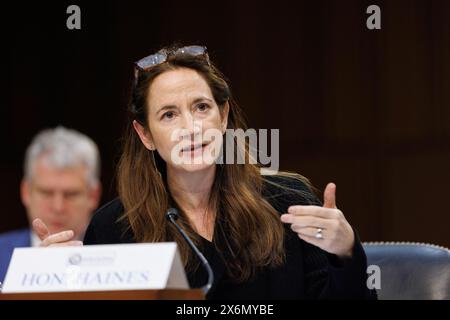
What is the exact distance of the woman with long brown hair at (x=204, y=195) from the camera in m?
2.24

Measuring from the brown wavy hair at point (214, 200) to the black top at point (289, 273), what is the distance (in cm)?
2

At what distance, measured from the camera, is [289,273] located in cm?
225

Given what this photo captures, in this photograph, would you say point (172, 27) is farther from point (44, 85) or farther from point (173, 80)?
point (173, 80)

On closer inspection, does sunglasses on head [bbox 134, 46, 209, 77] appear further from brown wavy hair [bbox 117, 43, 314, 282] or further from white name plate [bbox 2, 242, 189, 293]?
white name plate [bbox 2, 242, 189, 293]

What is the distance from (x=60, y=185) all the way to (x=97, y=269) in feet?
6.76

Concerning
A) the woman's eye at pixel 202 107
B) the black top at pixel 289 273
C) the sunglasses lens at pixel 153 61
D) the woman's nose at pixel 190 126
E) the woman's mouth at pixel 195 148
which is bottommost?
the black top at pixel 289 273

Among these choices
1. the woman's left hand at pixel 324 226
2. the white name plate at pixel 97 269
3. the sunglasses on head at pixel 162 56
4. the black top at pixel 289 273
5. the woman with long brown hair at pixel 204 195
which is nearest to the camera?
the white name plate at pixel 97 269

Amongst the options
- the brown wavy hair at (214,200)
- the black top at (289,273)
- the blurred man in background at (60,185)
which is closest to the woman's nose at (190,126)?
the brown wavy hair at (214,200)

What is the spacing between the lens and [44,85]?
176 inches

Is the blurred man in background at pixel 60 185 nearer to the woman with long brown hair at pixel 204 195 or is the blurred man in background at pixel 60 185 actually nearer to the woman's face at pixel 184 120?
the woman with long brown hair at pixel 204 195

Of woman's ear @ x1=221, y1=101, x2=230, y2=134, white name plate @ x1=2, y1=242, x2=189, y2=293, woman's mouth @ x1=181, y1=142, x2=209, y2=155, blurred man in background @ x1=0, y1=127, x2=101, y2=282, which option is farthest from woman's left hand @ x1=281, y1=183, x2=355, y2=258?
blurred man in background @ x1=0, y1=127, x2=101, y2=282

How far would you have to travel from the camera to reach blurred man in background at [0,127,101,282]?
3.66 metres
